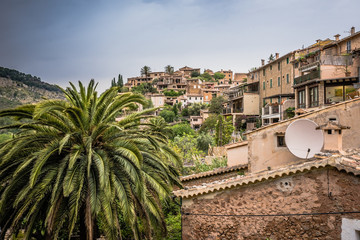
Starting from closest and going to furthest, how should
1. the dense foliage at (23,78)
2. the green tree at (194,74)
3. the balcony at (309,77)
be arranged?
the balcony at (309,77) → the green tree at (194,74) → the dense foliage at (23,78)

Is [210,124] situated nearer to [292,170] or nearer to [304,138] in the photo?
[304,138]

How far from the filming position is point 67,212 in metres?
9.56

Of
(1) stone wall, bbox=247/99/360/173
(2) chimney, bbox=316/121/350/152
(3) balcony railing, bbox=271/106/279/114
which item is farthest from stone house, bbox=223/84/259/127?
(2) chimney, bbox=316/121/350/152

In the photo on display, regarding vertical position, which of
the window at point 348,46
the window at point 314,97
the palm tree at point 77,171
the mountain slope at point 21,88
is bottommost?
the palm tree at point 77,171

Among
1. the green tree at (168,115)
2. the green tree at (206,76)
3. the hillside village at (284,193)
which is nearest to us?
the hillside village at (284,193)

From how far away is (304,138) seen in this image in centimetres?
1164

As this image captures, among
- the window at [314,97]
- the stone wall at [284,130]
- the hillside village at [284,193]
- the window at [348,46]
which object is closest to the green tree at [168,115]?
the window at [314,97]

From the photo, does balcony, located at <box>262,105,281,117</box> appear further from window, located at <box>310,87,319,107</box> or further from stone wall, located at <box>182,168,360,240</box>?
stone wall, located at <box>182,168,360,240</box>

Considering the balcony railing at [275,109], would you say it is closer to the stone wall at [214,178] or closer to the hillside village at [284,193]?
the stone wall at [214,178]

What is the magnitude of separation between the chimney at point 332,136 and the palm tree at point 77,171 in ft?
20.2

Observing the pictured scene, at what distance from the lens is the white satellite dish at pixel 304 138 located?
11.4 metres

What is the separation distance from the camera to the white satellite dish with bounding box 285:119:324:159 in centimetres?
1139

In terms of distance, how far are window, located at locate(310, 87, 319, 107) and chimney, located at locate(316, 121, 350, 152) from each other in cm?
1749

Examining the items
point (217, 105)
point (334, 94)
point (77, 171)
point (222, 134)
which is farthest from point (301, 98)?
point (217, 105)
